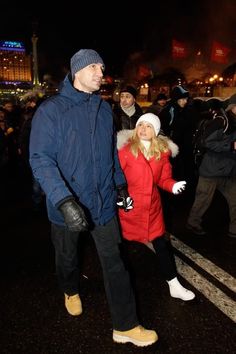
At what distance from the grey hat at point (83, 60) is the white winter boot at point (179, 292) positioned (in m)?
2.07

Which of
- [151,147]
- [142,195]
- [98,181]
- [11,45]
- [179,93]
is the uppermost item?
[11,45]

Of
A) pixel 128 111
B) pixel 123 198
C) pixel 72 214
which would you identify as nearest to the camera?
pixel 72 214

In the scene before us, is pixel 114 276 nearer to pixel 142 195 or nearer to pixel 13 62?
pixel 142 195

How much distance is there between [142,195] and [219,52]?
31170 millimetres

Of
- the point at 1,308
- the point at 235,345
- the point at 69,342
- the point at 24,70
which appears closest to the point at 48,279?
the point at 1,308

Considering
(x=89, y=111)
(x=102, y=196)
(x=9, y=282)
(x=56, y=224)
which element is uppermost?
(x=89, y=111)

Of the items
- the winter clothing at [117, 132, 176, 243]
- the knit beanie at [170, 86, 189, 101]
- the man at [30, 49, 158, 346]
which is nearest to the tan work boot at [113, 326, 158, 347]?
the man at [30, 49, 158, 346]

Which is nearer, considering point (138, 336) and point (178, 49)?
point (138, 336)

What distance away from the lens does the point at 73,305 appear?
3.15 m

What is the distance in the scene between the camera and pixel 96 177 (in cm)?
259

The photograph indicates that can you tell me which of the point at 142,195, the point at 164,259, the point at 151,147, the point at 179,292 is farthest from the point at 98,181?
the point at 179,292

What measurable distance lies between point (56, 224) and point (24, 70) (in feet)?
488

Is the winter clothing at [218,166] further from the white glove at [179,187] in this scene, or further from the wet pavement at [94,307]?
the white glove at [179,187]

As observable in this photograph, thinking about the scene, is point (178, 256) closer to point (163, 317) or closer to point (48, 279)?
point (163, 317)
